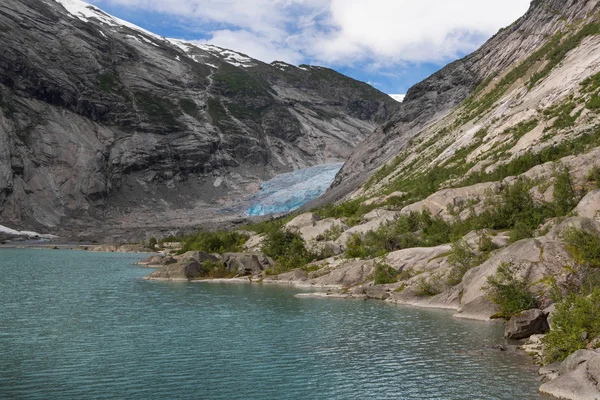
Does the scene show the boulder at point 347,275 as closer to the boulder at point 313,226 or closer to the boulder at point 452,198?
the boulder at point 452,198

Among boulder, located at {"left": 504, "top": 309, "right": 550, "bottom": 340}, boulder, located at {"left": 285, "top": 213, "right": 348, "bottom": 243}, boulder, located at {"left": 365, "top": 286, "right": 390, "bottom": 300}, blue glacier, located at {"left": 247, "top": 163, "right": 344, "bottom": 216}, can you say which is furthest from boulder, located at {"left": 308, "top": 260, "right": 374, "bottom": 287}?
blue glacier, located at {"left": 247, "top": 163, "right": 344, "bottom": 216}

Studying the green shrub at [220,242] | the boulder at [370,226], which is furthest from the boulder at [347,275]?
the green shrub at [220,242]

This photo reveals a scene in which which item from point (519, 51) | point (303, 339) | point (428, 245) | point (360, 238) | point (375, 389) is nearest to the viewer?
point (375, 389)

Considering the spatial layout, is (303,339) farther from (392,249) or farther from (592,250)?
(392,249)

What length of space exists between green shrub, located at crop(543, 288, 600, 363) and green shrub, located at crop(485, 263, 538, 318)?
10.0 meters

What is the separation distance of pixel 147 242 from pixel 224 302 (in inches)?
4103

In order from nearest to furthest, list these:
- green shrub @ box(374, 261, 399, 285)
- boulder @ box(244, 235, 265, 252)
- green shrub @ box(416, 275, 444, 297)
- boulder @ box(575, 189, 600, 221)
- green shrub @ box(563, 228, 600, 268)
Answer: green shrub @ box(563, 228, 600, 268)
boulder @ box(575, 189, 600, 221)
green shrub @ box(416, 275, 444, 297)
green shrub @ box(374, 261, 399, 285)
boulder @ box(244, 235, 265, 252)

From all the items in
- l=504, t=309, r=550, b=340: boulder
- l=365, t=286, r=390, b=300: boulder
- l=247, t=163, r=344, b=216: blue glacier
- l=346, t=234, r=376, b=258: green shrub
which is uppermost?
l=247, t=163, r=344, b=216: blue glacier

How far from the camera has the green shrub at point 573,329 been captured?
22.5 m

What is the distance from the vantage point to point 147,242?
146m

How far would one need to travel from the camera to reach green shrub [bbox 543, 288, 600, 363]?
22.5m

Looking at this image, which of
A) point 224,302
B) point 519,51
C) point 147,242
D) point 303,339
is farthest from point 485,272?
point 147,242

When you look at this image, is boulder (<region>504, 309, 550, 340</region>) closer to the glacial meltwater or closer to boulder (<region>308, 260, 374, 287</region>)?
the glacial meltwater

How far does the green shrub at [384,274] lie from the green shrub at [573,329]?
25.8 m
